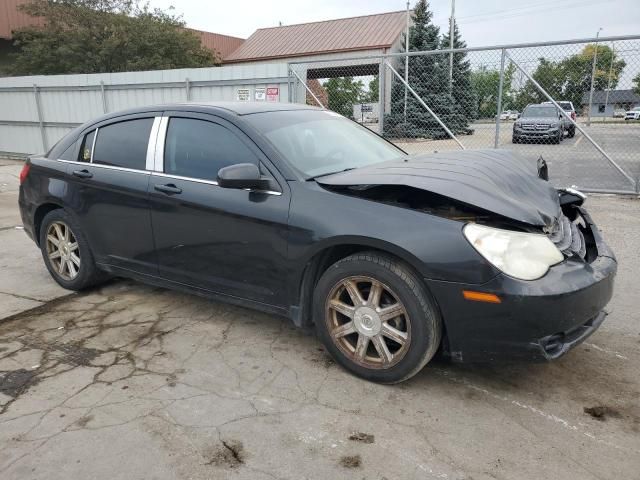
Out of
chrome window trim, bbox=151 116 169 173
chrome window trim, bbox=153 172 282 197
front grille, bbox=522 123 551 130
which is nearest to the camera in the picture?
chrome window trim, bbox=153 172 282 197

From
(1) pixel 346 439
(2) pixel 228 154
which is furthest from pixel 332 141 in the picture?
(1) pixel 346 439

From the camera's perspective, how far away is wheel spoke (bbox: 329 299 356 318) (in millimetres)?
3059

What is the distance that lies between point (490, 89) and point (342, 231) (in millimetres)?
8495

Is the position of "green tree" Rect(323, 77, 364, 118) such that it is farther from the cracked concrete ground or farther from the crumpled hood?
the cracked concrete ground

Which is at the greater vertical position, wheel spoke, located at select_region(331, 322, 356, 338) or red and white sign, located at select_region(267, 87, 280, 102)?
red and white sign, located at select_region(267, 87, 280, 102)

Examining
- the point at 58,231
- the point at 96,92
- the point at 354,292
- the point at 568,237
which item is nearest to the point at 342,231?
the point at 354,292

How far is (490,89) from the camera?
10266 mm

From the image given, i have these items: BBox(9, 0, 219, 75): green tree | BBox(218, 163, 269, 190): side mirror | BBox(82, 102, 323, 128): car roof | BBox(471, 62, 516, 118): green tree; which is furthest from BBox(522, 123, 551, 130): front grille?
BBox(9, 0, 219, 75): green tree

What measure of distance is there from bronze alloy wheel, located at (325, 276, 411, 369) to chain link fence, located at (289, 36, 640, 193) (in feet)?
11.8

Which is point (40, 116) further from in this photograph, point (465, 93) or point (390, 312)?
point (390, 312)

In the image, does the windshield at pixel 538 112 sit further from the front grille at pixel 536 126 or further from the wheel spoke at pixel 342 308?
the wheel spoke at pixel 342 308

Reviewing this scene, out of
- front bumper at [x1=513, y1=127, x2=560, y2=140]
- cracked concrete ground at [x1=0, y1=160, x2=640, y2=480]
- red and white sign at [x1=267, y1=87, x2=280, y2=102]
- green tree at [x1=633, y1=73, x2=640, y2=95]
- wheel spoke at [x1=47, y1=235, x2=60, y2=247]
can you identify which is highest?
red and white sign at [x1=267, y1=87, x2=280, y2=102]

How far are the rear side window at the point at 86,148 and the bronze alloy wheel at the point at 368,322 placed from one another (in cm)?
263

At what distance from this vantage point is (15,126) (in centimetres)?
1522
